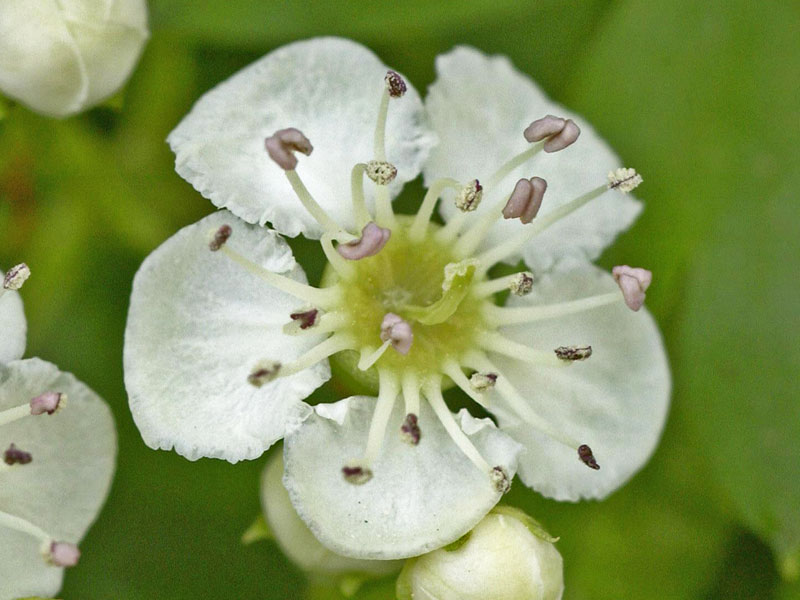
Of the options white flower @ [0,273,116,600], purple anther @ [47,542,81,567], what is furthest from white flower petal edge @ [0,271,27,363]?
purple anther @ [47,542,81,567]

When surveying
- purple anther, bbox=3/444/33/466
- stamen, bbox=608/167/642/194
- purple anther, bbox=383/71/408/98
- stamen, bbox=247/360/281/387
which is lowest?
purple anther, bbox=3/444/33/466

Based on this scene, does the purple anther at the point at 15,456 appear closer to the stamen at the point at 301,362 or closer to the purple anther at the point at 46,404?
the purple anther at the point at 46,404

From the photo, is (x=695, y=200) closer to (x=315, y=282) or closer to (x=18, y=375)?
(x=315, y=282)

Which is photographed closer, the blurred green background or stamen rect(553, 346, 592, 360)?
stamen rect(553, 346, 592, 360)

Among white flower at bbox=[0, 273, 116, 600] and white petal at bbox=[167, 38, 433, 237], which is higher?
white petal at bbox=[167, 38, 433, 237]

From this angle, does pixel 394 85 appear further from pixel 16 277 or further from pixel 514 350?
pixel 16 277

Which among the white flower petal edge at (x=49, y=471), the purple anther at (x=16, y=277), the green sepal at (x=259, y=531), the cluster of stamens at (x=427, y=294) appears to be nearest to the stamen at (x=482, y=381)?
the cluster of stamens at (x=427, y=294)

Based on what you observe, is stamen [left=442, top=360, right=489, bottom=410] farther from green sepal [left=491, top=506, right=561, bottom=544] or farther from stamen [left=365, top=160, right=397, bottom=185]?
stamen [left=365, top=160, right=397, bottom=185]
